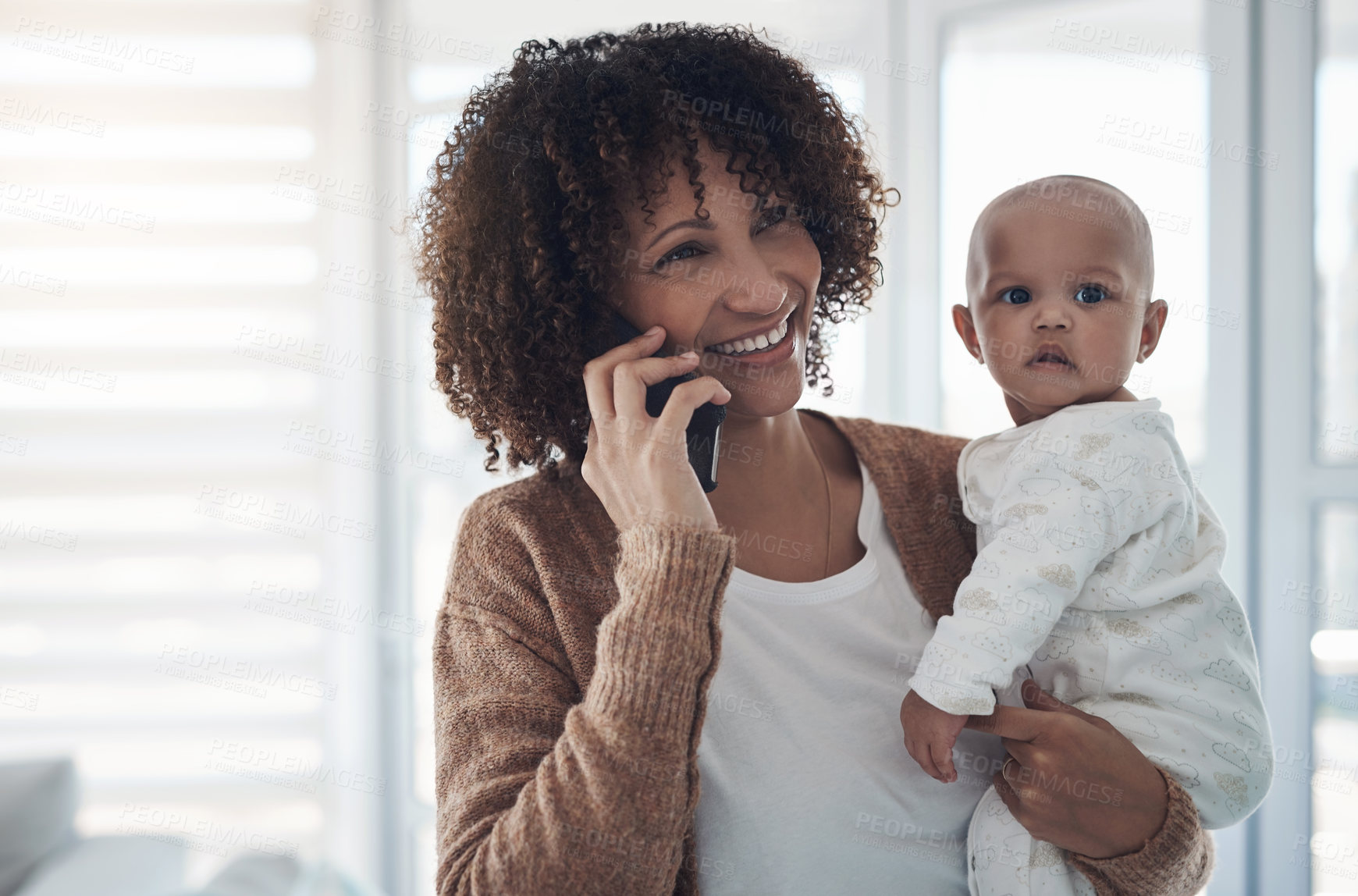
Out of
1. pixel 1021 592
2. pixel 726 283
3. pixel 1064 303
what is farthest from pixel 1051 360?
pixel 726 283

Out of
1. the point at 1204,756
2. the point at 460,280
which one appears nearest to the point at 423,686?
the point at 460,280

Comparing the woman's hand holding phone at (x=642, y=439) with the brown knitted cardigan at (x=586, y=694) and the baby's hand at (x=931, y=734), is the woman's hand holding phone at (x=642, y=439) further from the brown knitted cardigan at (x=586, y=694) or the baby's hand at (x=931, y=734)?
the baby's hand at (x=931, y=734)

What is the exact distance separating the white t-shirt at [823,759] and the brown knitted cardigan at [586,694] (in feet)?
0.21

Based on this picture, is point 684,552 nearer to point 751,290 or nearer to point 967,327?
point 751,290

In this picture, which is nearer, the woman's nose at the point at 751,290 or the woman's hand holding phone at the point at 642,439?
the woman's hand holding phone at the point at 642,439

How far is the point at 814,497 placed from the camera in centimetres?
124

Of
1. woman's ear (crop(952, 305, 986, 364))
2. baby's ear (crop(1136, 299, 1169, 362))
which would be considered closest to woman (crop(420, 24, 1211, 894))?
woman's ear (crop(952, 305, 986, 364))

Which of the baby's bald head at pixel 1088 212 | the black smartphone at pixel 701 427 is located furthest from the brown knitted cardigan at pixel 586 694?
the baby's bald head at pixel 1088 212

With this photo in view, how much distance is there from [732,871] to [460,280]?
81 centimetres

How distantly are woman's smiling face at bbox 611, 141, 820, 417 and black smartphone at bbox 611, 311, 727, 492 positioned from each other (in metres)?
0.06

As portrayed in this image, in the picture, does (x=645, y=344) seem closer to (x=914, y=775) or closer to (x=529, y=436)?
(x=529, y=436)

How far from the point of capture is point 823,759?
40.3 inches

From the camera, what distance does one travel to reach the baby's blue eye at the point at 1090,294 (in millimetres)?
1058

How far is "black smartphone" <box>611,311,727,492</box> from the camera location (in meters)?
1.07
